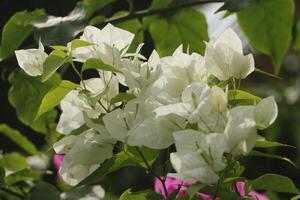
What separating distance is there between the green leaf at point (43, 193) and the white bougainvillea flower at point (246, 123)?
274 millimetres

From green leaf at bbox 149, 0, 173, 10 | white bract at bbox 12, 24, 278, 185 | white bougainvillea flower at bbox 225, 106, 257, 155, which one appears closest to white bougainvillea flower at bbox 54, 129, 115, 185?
white bract at bbox 12, 24, 278, 185

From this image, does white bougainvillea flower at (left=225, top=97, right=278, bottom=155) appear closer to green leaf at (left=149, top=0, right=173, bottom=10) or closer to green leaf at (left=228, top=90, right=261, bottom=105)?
green leaf at (left=228, top=90, right=261, bottom=105)

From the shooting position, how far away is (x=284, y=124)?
87.3 inches

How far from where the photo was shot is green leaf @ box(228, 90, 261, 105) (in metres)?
0.55

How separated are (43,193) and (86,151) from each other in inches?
7.7

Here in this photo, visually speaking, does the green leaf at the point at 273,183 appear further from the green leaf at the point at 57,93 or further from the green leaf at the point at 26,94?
the green leaf at the point at 26,94

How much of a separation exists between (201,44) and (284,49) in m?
0.11

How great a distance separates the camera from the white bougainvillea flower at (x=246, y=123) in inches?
19.3

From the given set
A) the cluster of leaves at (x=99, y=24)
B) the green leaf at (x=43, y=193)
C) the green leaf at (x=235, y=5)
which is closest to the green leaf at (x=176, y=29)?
the cluster of leaves at (x=99, y=24)

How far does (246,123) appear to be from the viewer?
0.49m

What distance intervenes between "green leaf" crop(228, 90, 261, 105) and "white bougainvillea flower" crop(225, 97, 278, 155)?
4 cm

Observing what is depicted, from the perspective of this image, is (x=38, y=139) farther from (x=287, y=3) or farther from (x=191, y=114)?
(x=191, y=114)

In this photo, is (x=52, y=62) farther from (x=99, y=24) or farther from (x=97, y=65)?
(x=99, y=24)

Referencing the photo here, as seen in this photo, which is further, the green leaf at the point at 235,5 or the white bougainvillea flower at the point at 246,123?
the green leaf at the point at 235,5
